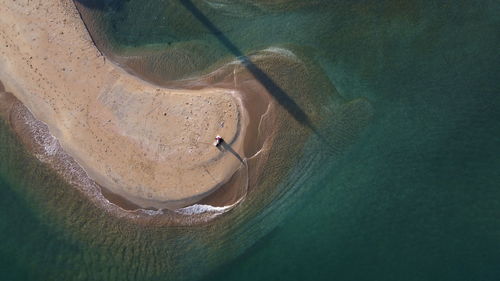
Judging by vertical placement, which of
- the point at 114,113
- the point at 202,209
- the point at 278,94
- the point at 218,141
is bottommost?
the point at 202,209

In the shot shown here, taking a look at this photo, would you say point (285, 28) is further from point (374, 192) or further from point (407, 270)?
point (407, 270)

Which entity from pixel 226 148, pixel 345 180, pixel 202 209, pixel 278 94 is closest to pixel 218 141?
pixel 226 148

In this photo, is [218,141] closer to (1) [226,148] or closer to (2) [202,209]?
(1) [226,148]

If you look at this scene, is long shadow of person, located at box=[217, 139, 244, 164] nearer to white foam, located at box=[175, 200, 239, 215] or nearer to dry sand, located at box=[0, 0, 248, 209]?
dry sand, located at box=[0, 0, 248, 209]

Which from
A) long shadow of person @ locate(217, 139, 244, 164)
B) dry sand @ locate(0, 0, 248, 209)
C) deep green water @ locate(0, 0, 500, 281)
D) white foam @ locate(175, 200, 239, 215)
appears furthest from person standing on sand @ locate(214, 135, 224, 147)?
deep green water @ locate(0, 0, 500, 281)

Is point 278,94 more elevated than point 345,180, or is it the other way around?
point 278,94

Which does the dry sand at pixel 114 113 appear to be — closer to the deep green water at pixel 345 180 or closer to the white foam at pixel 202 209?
the white foam at pixel 202 209

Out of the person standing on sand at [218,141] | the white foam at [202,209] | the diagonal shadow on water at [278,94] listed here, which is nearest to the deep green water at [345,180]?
the white foam at [202,209]
